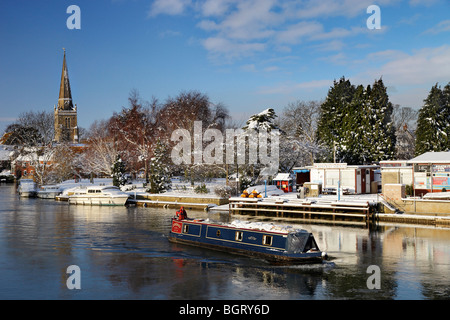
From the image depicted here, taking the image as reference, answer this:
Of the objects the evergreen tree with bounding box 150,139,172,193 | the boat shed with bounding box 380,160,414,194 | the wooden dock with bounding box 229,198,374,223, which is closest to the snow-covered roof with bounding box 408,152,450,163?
the boat shed with bounding box 380,160,414,194

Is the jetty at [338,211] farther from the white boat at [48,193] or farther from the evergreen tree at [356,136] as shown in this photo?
the white boat at [48,193]

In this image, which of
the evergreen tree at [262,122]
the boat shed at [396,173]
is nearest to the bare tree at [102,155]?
the evergreen tree at [262,122]

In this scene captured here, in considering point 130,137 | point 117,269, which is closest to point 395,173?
point 117,269

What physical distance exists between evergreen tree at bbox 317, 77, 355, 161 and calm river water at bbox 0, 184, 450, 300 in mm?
36015

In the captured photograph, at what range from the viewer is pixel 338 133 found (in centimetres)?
7225

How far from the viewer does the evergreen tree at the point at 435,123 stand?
6053cm

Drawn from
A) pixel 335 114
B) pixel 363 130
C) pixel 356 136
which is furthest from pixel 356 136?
pixel 335 114

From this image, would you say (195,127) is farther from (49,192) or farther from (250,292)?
(250,292)

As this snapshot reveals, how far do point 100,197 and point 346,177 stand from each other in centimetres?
3154

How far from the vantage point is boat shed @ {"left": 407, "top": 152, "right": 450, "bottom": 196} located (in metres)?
43.2

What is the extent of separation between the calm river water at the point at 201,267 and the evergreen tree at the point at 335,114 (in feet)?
118

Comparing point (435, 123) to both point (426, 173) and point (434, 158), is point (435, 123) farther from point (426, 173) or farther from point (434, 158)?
point (426, 173)

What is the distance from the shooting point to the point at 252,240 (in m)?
25.9

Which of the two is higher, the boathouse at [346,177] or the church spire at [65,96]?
the church spire at [65,96]
